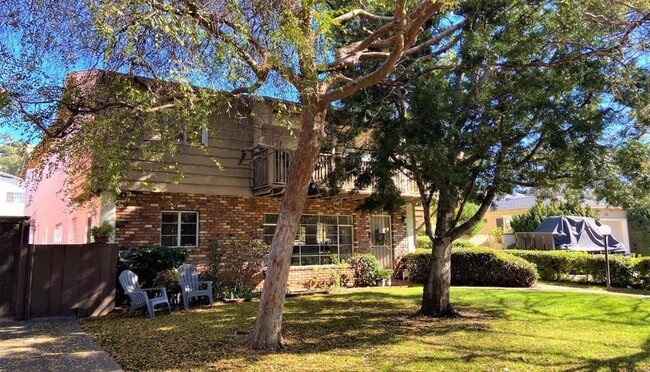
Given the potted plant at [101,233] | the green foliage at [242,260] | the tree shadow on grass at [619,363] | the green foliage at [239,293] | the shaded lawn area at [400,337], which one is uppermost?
the potted plant at [101,233]

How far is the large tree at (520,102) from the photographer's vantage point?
25.1 ft

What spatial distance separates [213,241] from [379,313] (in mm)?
5653

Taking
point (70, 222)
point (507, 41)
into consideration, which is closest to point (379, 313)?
point (507, 41)

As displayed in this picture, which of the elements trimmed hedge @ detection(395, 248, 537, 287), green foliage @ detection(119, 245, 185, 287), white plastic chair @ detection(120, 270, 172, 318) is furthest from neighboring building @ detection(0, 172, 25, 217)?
trimmed hedge @ detection(395, 248, 537, 287)

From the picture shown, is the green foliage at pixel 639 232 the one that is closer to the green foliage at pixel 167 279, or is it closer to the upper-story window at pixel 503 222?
the upper-story window at pixel 503 222

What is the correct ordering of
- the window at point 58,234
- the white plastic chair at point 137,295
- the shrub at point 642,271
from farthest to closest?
the window at point 58,234, the shrub at point 642,271, the white plastic chair at point 137,295

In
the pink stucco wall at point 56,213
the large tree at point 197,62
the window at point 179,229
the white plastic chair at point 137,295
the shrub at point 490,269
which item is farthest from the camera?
the shrub at point 490,269

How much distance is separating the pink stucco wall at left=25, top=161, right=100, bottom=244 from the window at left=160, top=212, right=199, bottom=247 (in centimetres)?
175

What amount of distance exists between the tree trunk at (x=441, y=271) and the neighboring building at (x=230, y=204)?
2.68 metres

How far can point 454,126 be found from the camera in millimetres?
8289

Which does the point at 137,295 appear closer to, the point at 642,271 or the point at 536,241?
the point at 642,271

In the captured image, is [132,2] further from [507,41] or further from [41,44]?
[507,41]

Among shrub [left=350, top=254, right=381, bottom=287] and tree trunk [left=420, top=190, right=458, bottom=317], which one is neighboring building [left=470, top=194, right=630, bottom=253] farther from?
tree trunk [left=420, top=190, right=458, bottom=317]

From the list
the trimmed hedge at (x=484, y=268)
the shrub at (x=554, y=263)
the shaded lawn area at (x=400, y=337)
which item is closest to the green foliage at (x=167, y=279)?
the shaded lawn area at (x=400, y=337)
